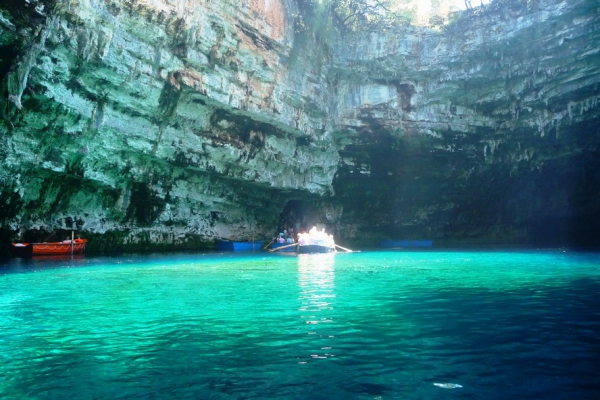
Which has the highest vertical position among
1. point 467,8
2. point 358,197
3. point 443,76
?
point 467,8

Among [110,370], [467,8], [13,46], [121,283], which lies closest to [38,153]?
[13,46]

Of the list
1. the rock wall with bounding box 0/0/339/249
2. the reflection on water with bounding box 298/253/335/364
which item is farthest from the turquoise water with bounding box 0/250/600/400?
the rock wall with bounding box 0/0/339/249

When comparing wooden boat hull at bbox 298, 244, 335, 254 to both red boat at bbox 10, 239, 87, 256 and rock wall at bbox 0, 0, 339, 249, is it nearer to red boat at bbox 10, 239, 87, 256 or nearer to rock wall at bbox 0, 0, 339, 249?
rock wall at bbox 0, 0, 339, 249

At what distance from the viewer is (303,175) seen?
33531mm

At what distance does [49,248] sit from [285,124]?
49.2 ft

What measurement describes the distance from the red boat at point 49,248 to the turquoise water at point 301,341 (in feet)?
41.9

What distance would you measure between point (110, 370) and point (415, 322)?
13.9 feet

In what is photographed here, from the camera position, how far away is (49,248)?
22.9 metres

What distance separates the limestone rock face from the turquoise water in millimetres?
12511

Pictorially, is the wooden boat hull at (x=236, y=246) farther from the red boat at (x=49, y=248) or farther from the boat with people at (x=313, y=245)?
the red boat at (x=49, y=248)

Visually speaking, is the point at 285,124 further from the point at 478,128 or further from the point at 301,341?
the point at 301,341

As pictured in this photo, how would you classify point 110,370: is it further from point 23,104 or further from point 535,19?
point 535,19

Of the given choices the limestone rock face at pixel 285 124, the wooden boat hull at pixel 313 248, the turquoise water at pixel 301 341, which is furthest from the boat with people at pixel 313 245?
the turquoise water at pixel 301 341

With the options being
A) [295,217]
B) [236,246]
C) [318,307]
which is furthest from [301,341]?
[295,217]
